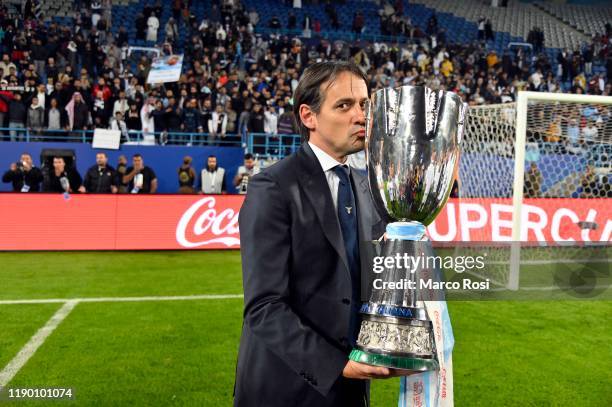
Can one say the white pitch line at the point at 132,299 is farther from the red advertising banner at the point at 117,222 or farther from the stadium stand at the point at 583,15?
the stadium stand at the point at 583,15

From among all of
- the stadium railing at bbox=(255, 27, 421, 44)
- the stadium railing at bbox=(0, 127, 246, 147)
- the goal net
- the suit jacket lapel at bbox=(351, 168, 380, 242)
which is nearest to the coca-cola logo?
the goal net

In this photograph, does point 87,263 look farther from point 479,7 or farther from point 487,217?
point 479,7

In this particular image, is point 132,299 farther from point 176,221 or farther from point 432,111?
point 432,111

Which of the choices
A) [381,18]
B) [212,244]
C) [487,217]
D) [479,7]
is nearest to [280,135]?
[212,244]

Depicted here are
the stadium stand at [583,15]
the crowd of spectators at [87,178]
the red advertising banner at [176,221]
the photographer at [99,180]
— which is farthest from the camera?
the stadium stand at [583,15]

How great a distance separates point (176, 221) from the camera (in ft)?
32.1

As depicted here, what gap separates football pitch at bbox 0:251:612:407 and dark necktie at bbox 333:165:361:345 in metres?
2.68

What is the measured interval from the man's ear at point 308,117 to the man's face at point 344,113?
0.02m

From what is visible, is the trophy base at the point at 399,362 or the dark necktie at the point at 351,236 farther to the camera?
the dark necktie at the point at 351,236

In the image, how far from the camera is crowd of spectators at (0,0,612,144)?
46.1 ft

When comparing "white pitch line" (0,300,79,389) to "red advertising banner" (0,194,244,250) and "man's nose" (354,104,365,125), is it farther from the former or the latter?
"man's nose" (354,104,365,125)

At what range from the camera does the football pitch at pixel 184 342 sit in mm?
4098

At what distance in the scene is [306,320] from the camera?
4.72 feet

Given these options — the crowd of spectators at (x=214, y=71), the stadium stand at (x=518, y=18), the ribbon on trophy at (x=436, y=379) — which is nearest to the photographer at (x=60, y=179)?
the crowd of spectators at (x=214, y=71)
